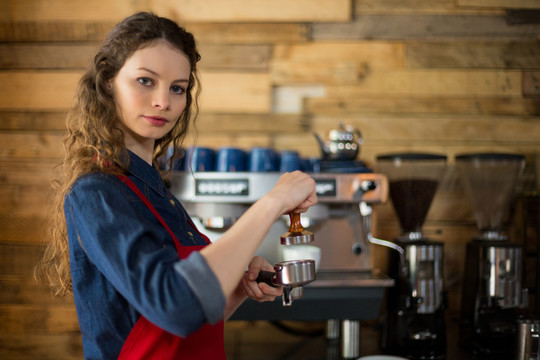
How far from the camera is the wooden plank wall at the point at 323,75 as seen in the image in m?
2.24

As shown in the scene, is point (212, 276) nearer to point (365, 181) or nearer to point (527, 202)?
point (365, 181)

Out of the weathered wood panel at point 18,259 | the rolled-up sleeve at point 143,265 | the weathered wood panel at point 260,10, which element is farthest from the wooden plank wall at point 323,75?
the rolled-up sleeve at point 143,265

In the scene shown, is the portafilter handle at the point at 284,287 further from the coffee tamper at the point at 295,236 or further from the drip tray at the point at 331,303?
Result: the drip tray at the point at 331,303

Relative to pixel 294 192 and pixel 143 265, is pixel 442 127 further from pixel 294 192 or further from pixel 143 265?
pixel 143 265

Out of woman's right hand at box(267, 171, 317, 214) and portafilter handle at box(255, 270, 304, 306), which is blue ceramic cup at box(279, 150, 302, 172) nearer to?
portafilter handle at box(255, 270, 304, 306)

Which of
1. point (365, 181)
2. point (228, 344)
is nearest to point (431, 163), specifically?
point (365, 181)

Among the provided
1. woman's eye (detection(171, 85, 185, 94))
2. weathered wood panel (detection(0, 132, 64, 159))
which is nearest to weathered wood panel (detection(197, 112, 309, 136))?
weathered wood panel (detection(0, 132, 64, 159))

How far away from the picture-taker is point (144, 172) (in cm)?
93

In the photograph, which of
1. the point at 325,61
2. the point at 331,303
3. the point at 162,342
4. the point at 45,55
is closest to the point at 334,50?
the point at 325,61

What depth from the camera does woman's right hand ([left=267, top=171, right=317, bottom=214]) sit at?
0.79 meters

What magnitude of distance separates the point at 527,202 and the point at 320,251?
98cm

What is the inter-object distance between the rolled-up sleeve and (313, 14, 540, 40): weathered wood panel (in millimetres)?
1732

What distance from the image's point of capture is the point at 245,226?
0.73 metres

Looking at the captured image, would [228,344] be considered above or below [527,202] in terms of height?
below
